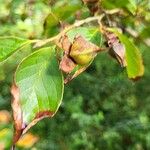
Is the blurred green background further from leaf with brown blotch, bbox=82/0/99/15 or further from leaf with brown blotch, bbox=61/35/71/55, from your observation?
leaf with brown blotch, bbox=61/35/71/55

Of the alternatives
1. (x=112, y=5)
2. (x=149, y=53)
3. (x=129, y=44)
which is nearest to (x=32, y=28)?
(x=112, y=5)

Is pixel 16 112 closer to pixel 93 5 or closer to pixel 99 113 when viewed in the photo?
pixel 93 5

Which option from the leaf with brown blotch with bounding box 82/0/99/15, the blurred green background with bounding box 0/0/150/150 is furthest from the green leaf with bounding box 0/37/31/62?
the blurred green background with bounding box 0/0/150/150

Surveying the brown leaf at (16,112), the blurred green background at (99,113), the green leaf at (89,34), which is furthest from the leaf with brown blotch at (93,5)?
the blurred green background at (99,113)

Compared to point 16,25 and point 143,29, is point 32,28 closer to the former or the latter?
point 16,25

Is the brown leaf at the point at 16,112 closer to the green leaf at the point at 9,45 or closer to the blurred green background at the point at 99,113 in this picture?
the green leaf at the point at 9,45

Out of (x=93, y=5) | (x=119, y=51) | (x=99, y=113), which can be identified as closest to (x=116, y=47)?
(x=119, y=51)
